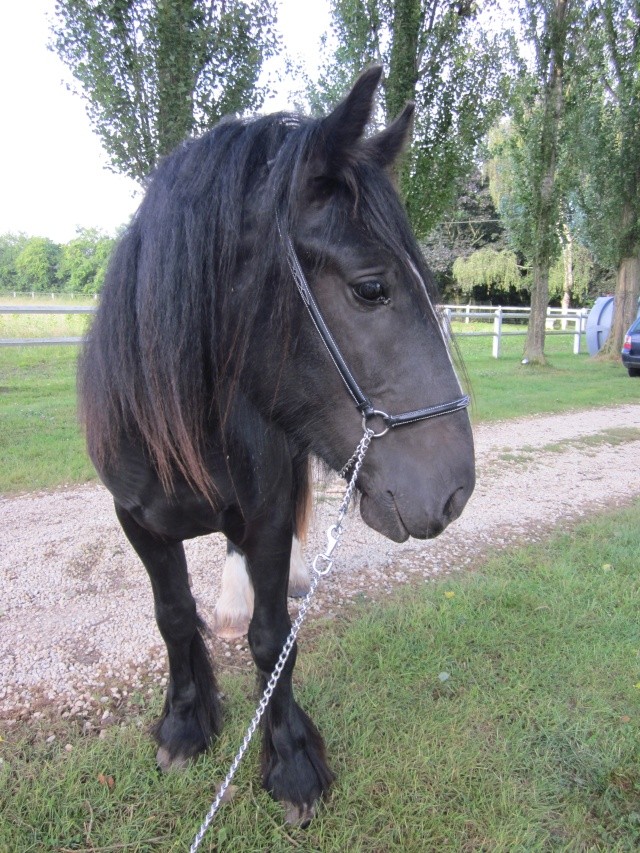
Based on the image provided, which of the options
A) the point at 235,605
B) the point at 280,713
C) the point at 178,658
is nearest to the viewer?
the point at 280,713

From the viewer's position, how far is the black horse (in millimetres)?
1436

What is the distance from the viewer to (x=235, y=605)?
9.92 feet

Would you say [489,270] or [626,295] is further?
[489,270]

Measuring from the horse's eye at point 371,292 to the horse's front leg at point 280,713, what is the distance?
0.88 meters

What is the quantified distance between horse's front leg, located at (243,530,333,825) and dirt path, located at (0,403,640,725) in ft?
1.13

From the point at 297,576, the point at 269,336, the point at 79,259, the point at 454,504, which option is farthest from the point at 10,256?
the point at 454,504

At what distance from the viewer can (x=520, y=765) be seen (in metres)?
2.15

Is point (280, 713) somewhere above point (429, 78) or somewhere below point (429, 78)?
below

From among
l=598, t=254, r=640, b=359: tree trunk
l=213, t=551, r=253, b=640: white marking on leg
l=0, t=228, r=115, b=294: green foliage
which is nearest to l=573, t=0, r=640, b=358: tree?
l=598, t=254, r=640, b=359: tree trunk

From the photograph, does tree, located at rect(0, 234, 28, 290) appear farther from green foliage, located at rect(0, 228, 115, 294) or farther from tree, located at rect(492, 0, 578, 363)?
tree, located at rect(492, 0, 578, 363)

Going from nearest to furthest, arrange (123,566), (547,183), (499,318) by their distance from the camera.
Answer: (123,566) < (547,183) < (499,318)

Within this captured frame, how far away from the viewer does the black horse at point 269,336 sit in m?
1.44

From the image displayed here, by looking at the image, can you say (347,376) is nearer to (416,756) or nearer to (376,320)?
(376,320)

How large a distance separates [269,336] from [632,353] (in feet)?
45.8
